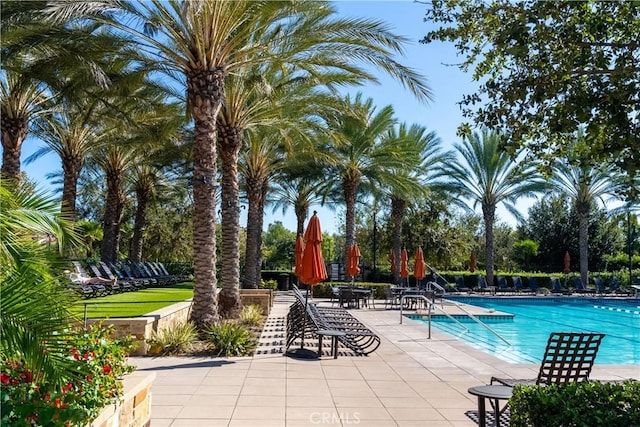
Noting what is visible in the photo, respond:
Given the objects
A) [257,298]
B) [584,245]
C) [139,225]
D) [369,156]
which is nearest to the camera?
[257,298]

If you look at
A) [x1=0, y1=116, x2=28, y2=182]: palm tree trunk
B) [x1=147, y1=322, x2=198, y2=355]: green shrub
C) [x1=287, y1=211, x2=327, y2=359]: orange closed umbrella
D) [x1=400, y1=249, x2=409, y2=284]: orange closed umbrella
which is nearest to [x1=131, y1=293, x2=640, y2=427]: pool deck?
[x1=147, y1=322, x2=198, y2=355]: green shrub

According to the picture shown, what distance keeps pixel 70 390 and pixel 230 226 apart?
11607mm

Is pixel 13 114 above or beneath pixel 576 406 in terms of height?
above

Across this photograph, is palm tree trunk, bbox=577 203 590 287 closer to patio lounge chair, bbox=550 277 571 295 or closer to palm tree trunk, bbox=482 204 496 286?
patio lounge chair, bbox=550 277 571 295

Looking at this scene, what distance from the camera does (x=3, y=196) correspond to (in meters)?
3.93

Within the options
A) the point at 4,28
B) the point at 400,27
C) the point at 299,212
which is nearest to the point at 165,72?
the point at 4,28

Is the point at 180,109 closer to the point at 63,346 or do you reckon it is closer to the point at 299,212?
the point at 63,346

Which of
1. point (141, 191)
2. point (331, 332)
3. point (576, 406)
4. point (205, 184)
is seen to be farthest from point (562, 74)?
point (141, 191)

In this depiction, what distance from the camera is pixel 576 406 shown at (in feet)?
15.0

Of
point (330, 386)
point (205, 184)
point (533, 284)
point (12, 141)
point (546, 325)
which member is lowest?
point (546, 325)

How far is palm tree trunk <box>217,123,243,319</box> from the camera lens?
47.4ft

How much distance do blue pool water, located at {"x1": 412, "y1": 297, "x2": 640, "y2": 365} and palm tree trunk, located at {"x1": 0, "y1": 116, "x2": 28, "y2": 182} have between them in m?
12.8

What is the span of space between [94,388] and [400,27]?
32.4ft

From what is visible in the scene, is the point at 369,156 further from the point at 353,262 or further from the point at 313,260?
the point at 313,260
